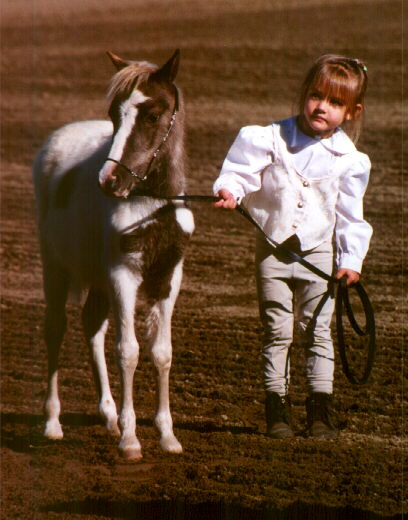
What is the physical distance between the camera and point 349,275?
4410 mm

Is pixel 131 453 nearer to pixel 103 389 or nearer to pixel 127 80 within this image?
pixel 103 389

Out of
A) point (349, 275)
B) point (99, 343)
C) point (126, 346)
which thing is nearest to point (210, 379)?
point (99, 343)

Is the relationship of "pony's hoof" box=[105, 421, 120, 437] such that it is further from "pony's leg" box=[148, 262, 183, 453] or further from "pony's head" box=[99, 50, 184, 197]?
"pony's head" box=[99, 50, 184, 197]

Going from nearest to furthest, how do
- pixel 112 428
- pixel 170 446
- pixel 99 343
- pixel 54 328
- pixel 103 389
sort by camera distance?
pixel 170 446, pixel 112 428, pixel 103 389, pixel 99 343, pixel 54 328

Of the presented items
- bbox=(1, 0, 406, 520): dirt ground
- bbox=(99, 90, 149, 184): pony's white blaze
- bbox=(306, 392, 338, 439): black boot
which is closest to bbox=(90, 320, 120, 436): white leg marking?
bbox=(1, 0, 406, 520): dirt ground

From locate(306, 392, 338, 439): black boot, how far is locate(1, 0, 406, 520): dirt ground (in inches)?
7.2

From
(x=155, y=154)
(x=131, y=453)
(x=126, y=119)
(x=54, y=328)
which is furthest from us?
(x=54, y=328)

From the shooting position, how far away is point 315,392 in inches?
179

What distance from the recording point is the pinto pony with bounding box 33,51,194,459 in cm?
450

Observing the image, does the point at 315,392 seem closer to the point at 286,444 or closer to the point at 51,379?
the point at 286,444

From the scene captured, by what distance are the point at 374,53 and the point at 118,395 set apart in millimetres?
14326

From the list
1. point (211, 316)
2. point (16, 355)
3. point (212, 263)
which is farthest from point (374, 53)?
point (16, 355)

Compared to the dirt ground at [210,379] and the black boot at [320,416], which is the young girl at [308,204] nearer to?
the black boot at [320,416]

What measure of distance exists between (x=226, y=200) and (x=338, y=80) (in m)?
→ 0.72
